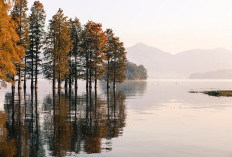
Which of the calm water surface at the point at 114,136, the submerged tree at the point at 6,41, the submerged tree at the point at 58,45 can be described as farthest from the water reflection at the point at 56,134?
the submerged tree at the point at 58,45

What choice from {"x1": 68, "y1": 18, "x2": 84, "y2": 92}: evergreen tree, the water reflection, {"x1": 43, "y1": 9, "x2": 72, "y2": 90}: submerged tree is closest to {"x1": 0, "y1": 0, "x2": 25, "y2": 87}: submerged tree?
the water reflection

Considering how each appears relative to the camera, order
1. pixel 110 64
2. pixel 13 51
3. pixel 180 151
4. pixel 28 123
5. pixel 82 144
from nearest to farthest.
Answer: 1. pixel 180 151
2. pixel 82 144
3. pixel 13 51
4. pixel 28 123
5. pixel 110 64

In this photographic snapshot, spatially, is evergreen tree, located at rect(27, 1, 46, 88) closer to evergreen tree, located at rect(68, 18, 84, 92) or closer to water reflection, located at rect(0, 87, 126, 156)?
evergreen tree, located at rect(68, 18, 84, 92)

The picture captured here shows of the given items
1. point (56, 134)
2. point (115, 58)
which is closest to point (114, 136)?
point (56, 134)

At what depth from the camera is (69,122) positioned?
24.0 meters

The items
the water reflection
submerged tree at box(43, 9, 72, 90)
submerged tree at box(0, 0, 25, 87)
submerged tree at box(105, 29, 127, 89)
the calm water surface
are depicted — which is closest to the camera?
the calm water surface

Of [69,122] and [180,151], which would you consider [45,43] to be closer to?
[69,122]

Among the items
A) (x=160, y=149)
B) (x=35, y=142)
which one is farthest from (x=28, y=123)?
(x=160, y=149)

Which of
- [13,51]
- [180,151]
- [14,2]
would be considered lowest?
[180,151]

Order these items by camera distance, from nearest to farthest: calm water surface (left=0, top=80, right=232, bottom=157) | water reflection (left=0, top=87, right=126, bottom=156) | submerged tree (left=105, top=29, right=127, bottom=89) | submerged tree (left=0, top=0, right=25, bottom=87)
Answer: calm water surface (left=0, top=80, right=232, bottom=157) → water reflection (left=0, top=87, right=126, bottom=156) → submerged tree (left=0, top=0, right=25, bottom=87) → submerged tree (left=105, top=29, right=127, bottom=89)

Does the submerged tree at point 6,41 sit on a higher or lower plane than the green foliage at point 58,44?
lower

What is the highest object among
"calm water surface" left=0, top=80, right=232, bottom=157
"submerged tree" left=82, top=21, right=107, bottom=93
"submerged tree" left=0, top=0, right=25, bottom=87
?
"submerged tree" left=82, top=21, right=107, bottom=93

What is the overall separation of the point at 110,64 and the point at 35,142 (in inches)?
2410

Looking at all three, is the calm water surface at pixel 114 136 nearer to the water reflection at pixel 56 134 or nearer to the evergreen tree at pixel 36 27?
the water reflection at pixel 56 134
